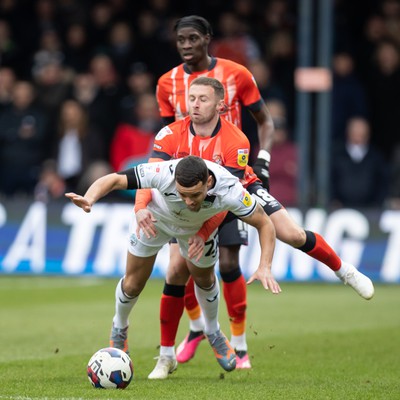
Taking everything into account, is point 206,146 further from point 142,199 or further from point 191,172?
point 191,172

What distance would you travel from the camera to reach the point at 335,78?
1786 centimetres

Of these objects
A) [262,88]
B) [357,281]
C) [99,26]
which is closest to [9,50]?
[99,26]

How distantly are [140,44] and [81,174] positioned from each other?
9.34 feet

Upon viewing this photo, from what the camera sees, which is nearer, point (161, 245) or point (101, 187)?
point (101, 187)

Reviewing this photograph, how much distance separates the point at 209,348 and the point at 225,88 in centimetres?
273

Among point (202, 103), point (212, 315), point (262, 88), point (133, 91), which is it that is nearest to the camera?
point (202, 103)

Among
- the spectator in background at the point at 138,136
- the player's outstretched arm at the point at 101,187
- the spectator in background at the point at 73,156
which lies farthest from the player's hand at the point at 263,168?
the spectator in background at the point at 73,156

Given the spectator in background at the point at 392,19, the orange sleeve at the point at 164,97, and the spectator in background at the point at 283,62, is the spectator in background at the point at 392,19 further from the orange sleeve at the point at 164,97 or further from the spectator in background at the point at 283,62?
the orange sleeve at the point at 164,97

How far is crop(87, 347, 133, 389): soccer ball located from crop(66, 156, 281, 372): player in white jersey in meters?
0.79

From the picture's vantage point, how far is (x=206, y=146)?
27.3 feet

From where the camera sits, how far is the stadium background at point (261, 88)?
15883mm

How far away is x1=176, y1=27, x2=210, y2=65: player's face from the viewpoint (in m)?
9.01

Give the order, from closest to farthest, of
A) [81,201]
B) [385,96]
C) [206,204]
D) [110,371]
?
[81,201] < [110,371] < [206,204] < [385,96]

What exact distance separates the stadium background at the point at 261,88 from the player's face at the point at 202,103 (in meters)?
7.45
